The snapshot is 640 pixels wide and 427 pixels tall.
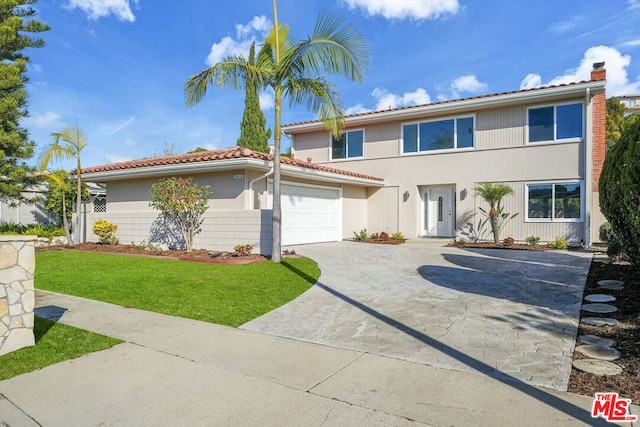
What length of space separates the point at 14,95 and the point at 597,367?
798 inches

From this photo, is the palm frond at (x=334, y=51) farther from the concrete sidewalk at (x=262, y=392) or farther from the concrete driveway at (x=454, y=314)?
the concrete sidewalk at (x=262, y=392)

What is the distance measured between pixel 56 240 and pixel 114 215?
3.46 meters

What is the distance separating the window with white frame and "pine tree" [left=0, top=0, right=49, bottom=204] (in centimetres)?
2018

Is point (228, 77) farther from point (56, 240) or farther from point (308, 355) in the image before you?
point (56, 240)

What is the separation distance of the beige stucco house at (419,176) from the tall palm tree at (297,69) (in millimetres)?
2107

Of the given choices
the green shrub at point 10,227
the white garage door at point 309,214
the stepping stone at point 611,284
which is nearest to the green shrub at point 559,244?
the stepping stone at point 611,284

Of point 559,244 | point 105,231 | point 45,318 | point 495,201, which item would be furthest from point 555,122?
point 105,231

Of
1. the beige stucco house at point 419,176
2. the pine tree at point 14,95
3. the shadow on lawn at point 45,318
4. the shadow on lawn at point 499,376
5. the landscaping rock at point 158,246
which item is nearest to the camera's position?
the shadow on lawn at point 499,376

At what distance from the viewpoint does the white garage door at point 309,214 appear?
13.9 meters

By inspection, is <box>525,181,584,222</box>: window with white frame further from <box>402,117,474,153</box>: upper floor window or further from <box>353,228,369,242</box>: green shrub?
<box>353,228,369,242</box>: green shrub

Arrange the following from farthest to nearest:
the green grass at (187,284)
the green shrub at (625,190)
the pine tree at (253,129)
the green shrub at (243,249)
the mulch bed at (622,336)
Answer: the pine tree at (253,129) → the green shrub at (243,249) → the green grass at (187,284) → the green shrub at (625,190) → the mulch bed at (622,336)

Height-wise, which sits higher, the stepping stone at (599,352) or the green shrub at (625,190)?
the green shrub at (625,190)

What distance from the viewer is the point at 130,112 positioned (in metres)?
20.5

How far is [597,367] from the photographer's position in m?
3.72
